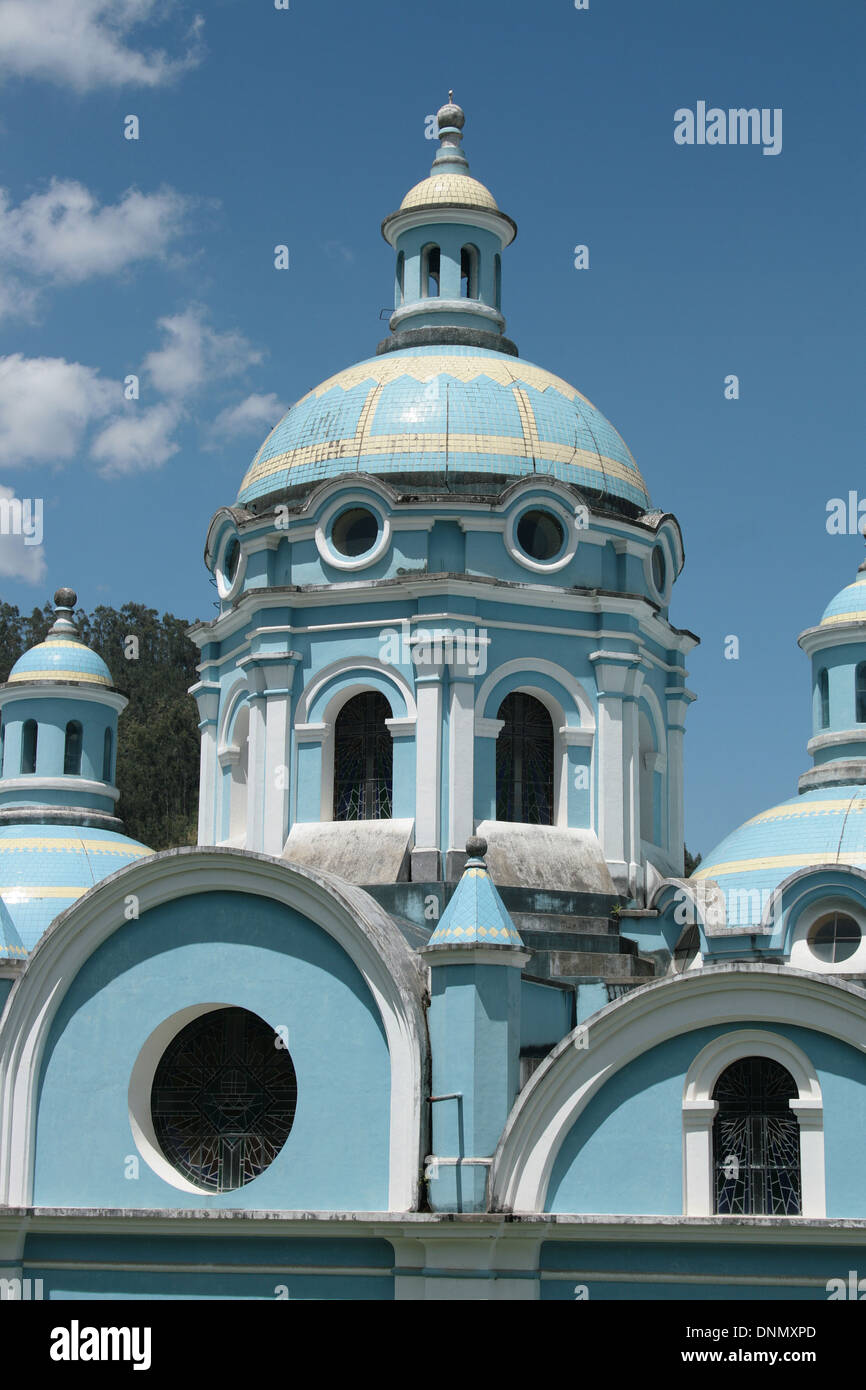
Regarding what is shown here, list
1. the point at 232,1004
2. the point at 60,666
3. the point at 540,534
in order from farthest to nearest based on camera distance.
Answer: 1. the point at 60,666
2. the point at 540,534
3. the point at 232,1004

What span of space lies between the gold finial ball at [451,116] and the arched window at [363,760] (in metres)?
9.38

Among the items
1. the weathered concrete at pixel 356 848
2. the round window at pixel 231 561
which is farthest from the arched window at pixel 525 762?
the round window at pixel 231 561

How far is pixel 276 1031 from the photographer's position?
20203 mm

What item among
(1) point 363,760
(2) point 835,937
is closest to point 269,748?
(1) point 363,760

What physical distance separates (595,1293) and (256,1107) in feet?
13.5

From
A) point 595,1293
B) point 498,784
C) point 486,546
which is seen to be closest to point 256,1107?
point 595,1293

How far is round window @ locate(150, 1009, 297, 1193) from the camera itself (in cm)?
2044

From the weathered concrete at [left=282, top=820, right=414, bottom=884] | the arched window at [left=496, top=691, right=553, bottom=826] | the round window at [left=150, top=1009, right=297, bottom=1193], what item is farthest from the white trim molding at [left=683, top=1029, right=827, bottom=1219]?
the arched window at [left=496, top=691, right=553, bottom=826]

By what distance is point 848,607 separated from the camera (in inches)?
1025

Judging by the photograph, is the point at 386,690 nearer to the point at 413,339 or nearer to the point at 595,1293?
the point at 413,339

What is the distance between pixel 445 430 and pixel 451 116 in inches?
247

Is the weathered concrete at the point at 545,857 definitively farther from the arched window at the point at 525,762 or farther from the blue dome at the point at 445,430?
the blue dome at the point at 445,430

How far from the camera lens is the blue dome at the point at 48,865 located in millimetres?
25844

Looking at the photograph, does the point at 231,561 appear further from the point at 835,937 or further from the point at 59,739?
the point at 835,937
